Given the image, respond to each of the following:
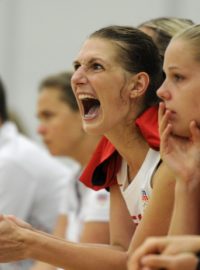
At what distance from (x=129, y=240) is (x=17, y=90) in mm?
3317

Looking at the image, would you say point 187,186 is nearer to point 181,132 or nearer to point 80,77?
point 181,132

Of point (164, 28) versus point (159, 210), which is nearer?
point (159, 210)

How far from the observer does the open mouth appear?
6.59 feet

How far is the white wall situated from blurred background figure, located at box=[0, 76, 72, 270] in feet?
3.54

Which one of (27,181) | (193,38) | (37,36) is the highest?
→ (193,38)

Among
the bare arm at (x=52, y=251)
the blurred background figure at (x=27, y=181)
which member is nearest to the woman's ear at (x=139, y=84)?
the bare arm at (x=52, y=251)

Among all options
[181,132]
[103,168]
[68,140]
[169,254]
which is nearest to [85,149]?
[68,140]

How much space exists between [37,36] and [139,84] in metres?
3.30

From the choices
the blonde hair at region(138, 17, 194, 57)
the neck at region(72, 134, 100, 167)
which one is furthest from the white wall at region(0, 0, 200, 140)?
the blonde hair at region(138, 17, 194, 57)

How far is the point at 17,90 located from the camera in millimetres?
5340

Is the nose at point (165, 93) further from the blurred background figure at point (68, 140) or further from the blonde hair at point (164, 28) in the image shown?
the blurred background figure at point (68, 140)

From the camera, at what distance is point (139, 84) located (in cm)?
200

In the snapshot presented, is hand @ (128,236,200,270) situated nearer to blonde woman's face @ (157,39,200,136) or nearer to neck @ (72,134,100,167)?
blonde woman's face @ (157,39,200,136)

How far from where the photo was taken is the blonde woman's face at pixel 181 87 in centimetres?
173
